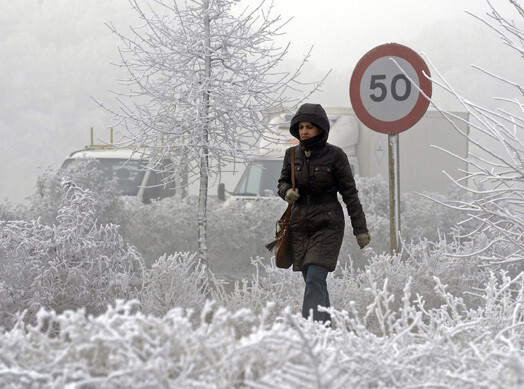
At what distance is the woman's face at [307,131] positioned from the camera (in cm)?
664

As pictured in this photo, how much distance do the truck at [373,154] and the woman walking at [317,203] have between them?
6.18m

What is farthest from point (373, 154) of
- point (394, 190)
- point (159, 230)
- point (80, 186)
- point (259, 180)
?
point (394, 190)

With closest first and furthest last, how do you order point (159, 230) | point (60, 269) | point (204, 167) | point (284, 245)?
point (60, 269) → point (284, 245) → point (204, 167) → point (159, 230)

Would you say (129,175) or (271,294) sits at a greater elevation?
(129,175)

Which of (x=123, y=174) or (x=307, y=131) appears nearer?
(x=307, y=131)

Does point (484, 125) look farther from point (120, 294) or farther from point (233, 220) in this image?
point (233, 220)

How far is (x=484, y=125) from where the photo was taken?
4.71 metres

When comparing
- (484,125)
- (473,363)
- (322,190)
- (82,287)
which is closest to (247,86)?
(322,190)

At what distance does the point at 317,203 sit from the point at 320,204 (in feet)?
0.08

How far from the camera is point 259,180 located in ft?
46.8

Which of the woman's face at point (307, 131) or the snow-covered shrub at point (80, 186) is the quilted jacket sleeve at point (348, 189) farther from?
the snow-covered shrub at point (80, 186)

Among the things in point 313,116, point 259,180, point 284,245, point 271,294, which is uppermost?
point 313,116

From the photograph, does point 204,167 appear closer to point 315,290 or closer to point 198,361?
point 315,290

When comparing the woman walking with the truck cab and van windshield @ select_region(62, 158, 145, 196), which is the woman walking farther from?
van windshield @ select_region(62, 158, 145, 196)
